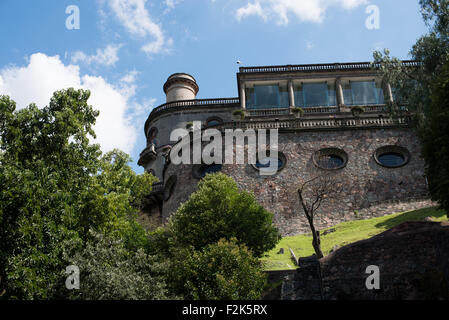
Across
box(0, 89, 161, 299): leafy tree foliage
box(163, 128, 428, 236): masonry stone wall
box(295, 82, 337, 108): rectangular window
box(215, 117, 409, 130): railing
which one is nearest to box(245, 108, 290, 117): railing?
box(295, 82, 337, 108): rectangular window

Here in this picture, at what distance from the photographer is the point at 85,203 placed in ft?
67.9

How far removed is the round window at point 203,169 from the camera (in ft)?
110

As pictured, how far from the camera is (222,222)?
23.1 metres

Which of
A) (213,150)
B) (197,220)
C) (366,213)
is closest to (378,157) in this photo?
(366,213)

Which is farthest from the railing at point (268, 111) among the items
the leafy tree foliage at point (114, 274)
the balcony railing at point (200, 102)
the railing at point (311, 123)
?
the leafy tree foliage at point (114, 274)

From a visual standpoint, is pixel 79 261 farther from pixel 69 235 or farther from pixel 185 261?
pixel 185 261

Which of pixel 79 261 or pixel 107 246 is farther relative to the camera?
pixel 107 246

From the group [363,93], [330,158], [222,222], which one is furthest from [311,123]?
[222,222]

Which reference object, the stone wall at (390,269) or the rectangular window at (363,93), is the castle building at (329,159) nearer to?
the rectangular window at (363,93)

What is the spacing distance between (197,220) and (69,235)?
286 inches

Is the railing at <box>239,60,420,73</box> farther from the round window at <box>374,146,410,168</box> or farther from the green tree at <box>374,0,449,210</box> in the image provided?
the green tree at <box>374,0,449,210</box>

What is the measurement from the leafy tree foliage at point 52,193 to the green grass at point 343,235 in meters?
7.27

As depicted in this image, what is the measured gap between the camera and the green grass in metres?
22.6

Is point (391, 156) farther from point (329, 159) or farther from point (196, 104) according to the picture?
point (196, 104)
